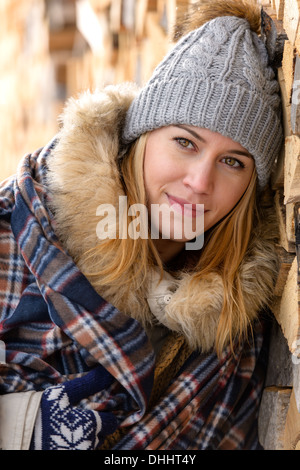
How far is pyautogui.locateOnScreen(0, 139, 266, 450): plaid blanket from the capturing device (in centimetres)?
135

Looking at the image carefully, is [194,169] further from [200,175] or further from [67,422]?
[67,422]

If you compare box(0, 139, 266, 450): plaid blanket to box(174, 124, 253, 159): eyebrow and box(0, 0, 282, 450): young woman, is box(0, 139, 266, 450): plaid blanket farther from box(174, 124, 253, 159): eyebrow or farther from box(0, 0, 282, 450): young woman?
box(174, 124, 253, 159): eyebrow

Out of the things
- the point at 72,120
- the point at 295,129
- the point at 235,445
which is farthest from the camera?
the point at 235,445

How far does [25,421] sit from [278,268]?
0.73 m

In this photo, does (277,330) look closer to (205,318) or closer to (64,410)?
(205,318)

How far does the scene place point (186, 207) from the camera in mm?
1436

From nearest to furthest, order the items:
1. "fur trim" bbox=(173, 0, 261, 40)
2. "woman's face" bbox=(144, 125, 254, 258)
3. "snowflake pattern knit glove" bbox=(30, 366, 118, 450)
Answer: "snowflake pattern knit glove" bbox=(30, 366, 118, 450)
"woman's face" bbox=(144, 125, 254, 258)
"fur trim" bbox=(173, 0, 261, 40)

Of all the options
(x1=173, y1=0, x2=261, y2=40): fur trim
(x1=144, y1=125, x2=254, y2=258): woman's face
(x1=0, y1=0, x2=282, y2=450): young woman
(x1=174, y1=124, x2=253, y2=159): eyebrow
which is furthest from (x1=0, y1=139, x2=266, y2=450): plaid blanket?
(x1=173, y1=0, x2=261, y2=40): fur trim

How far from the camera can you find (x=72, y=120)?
1.49 m

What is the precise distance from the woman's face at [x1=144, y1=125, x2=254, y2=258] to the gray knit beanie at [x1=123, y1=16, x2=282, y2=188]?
0.03 m

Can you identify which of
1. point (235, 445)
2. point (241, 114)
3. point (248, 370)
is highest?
point (241, 114)

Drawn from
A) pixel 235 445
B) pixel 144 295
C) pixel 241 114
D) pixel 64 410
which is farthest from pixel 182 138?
pixel 235 445

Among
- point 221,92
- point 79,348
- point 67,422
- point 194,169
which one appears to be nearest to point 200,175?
point 194,169

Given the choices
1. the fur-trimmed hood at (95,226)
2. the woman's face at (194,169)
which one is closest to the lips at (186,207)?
the woman's face at (194,169)
